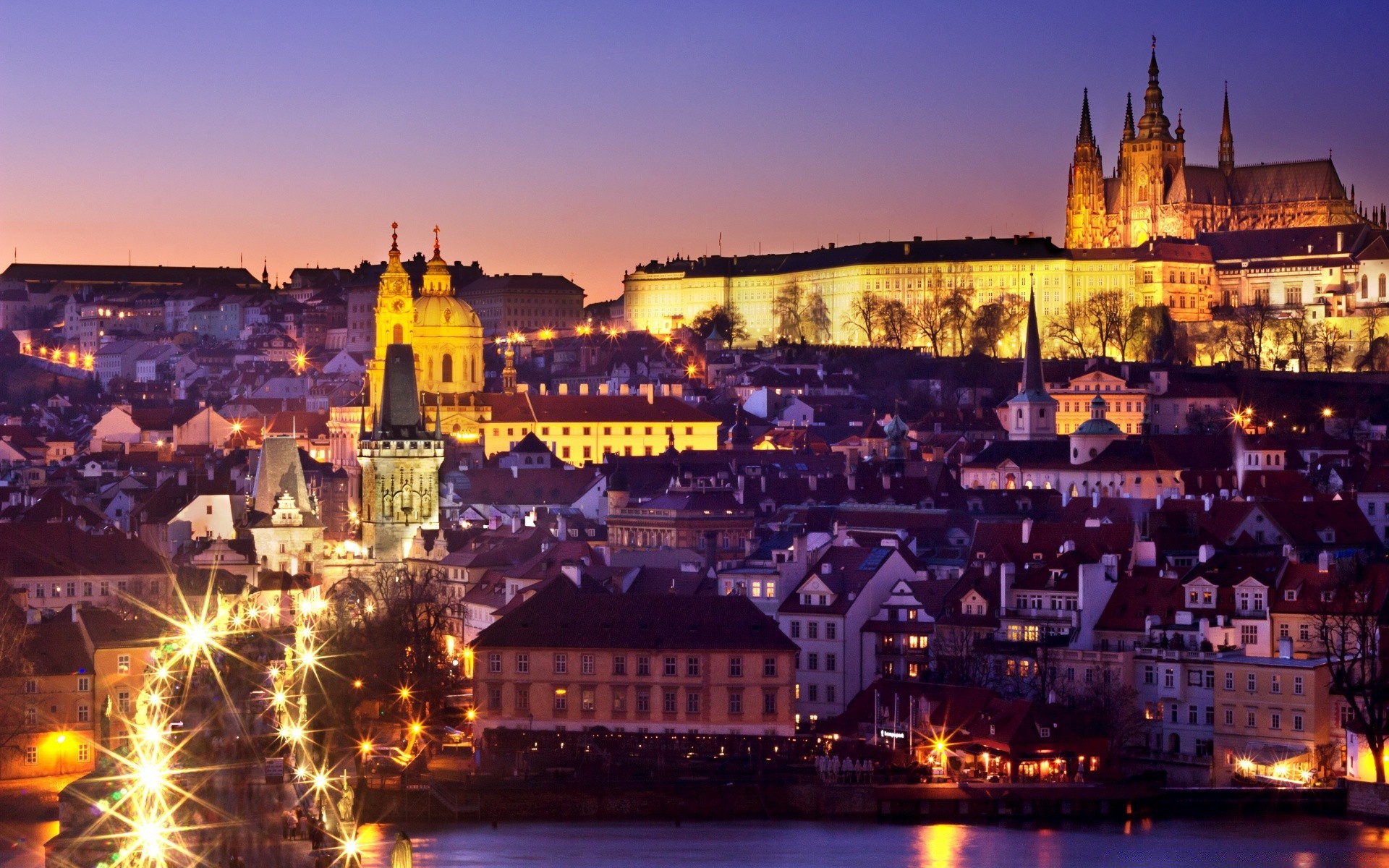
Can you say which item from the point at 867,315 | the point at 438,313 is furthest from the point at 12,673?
the point at 867,315

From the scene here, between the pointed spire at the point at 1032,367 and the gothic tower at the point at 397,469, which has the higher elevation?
the pointed spire at the point at 1032,367

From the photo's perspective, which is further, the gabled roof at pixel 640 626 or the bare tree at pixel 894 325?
the bare tree at pixel 894 325

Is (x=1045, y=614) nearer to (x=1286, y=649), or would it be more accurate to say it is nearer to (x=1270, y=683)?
(x=1286, y=649)

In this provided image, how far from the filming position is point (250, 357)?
169500mm

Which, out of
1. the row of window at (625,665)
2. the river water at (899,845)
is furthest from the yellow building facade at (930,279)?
the river water at (899,845)

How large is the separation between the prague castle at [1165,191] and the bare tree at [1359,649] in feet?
412

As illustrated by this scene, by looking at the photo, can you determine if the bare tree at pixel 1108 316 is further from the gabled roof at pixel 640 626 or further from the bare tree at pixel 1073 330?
the gabled roof at pixel 640 626

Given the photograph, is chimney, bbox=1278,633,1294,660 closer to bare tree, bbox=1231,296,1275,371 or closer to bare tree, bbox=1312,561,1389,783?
bare tree, bbox=1312,561,1389,783

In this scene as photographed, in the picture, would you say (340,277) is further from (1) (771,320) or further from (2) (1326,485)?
(2) (1326,485)

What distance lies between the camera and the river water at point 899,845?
4072 centimetres

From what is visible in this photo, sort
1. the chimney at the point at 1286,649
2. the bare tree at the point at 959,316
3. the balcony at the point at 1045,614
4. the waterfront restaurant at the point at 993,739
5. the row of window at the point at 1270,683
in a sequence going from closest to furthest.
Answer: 1. the waterfront restaurant at the point at 993,739
2. the row of window at the point at 1270,683
3. the chimney at the point at 1286,649
4. the balcony at the point at 1045,614
5. the bare tree at the point at 959,316

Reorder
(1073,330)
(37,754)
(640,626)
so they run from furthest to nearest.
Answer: (1073,330)
(640,626)
(37,754)

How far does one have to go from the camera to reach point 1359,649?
46.8 meters

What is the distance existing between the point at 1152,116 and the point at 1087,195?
6319 mm
